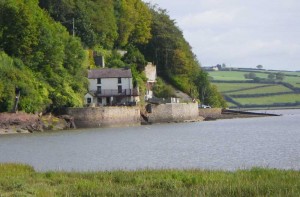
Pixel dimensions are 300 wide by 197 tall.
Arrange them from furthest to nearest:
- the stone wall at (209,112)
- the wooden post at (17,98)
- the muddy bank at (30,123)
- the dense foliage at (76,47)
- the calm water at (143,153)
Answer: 1. the stone wall at (209,112)
2. the dense foliage at (76,47)
3. the wooden post at (17,98)
4. the muddy bank at (30,123)
5. the calm water at (143,153)

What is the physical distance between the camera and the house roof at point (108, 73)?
10181 cm

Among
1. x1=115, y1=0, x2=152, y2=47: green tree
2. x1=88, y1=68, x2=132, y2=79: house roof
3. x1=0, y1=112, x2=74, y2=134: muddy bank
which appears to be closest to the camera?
x1=0, y1=112, x2=74, y2=134: muddy bank

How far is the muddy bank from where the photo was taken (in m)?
76.7

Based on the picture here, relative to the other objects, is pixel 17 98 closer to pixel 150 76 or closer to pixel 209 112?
pixel 150 76

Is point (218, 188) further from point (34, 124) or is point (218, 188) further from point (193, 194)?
point (34, 124)

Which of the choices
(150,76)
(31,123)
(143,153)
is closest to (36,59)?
(31,123)

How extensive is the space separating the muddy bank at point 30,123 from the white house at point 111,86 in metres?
17.5

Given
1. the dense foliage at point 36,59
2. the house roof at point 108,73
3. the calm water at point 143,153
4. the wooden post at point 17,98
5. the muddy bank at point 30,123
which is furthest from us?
the house roof at point 108,73

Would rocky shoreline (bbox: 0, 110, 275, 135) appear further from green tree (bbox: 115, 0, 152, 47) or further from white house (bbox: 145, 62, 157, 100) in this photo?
green tree (bbox: 115, 0, 152, 47)

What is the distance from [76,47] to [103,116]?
1382cm

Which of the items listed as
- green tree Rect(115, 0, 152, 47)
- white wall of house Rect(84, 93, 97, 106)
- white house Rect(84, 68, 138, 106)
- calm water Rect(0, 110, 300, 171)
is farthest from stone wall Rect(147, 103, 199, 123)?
calm water Rect(0, 110, 300, 171)

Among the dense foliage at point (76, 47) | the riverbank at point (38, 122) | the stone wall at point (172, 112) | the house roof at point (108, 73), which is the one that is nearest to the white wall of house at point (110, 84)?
the house roof at point (108, 73)

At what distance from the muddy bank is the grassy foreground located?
47553 millimetres

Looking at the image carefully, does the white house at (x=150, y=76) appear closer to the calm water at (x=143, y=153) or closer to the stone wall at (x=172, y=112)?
the stone wall at (x=172, y=112)
